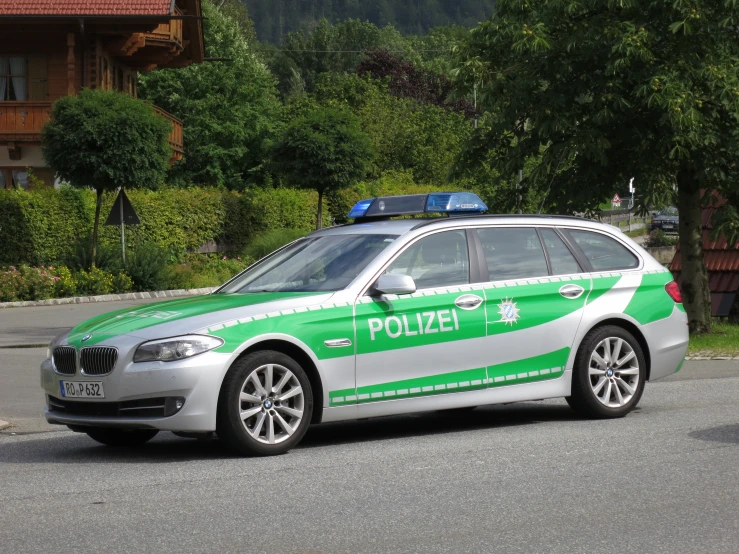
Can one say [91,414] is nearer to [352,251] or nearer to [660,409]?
[352,251]

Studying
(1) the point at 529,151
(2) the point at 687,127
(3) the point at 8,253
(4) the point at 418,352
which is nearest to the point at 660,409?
(4) the point at 418,352

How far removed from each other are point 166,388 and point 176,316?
22.1 inches

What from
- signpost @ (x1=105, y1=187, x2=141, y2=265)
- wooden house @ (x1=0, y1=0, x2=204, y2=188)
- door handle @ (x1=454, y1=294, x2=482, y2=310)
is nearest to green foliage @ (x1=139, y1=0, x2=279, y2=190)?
wooden house @ (x1=0, y1=0, x2=204, y2=188)

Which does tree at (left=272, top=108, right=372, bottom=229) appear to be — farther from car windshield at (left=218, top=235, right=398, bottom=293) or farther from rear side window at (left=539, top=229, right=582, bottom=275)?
car windshield at (left=218, top=235, right=398, bottom=293)

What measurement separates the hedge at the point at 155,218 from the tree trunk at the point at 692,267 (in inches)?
696

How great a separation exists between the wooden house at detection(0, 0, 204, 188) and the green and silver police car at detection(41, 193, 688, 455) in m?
29.7

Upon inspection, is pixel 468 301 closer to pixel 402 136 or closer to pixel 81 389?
pixel 81 389

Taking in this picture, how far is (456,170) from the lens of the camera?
1962 centimetres

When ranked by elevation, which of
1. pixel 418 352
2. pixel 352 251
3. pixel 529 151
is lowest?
pixel 418 352

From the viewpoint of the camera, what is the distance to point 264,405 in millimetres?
8391

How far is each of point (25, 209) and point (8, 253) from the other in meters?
1.17

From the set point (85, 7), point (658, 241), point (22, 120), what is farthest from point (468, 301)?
point (658, 241)

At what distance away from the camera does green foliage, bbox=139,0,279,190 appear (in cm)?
6309

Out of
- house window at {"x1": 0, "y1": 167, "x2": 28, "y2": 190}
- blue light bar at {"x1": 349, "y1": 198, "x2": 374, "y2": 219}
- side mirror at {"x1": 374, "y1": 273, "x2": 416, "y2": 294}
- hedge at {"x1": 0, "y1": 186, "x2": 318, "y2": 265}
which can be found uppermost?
house window at {"x1": 0, "y1": 167, "x2": 28, "y2": 190}
